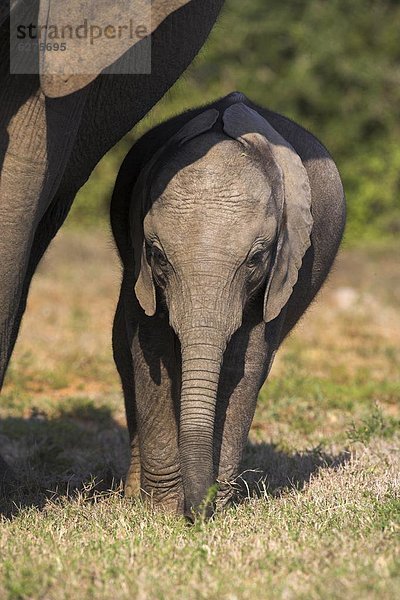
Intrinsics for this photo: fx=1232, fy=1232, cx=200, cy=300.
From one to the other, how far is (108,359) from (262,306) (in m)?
5.48

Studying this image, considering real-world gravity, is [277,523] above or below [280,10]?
below

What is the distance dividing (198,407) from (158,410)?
2.34 feet

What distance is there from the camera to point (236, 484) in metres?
5.68

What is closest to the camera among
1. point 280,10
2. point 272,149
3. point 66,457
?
point 272,149

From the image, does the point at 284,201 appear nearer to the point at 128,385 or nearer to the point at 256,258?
the point at 256,258

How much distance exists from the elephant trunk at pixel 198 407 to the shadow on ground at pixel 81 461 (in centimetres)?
63

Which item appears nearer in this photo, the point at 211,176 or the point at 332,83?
the point at 211,176

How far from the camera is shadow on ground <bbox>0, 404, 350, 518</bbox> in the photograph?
612 centimetres

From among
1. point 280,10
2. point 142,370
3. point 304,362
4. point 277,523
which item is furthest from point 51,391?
point 280,10

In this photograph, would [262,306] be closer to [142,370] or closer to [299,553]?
[142,370]

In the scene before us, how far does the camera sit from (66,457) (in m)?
7.19

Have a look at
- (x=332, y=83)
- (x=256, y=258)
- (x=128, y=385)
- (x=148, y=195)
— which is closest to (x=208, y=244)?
(x=256, y=258)

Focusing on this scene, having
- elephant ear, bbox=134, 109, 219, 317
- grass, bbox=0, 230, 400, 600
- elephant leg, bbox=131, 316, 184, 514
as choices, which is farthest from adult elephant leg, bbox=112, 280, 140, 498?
elephant ear, bbox=134, 109, 219, 317

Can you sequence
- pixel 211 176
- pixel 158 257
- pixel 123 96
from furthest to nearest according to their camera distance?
1. pixel 123 96
2. pixel 158 257
3. pixel 211 176
